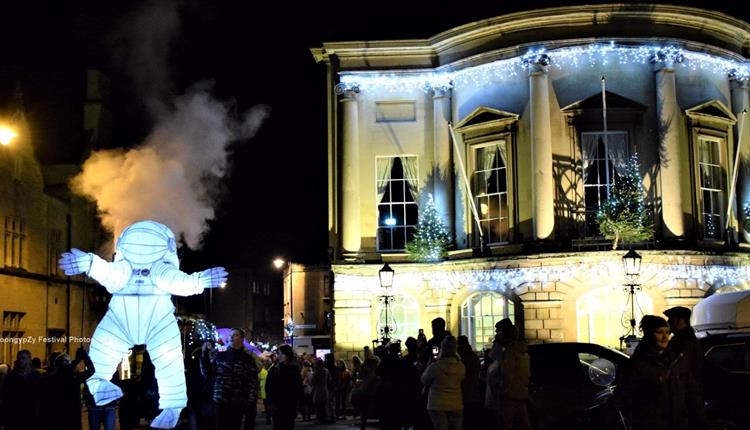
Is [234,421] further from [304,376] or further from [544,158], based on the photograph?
[544,158]

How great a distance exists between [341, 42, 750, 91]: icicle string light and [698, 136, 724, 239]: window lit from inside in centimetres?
252

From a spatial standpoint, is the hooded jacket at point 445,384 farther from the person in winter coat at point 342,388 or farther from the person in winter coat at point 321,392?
the person in winter coat at point 342,388

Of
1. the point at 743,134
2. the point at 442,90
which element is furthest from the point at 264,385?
the point at 743,134

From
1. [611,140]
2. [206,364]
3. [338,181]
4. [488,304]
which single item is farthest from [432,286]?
[206,364]

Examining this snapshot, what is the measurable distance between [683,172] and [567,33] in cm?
565

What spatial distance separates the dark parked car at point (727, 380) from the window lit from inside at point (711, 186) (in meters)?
19.3

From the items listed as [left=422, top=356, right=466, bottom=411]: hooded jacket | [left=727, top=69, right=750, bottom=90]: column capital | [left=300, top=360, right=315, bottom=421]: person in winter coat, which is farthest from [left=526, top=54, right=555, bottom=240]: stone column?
[left=422, top=356, right=466, bottom=411]: hooded jacket

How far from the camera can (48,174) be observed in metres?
47.7

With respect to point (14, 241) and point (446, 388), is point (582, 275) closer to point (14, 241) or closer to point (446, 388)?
point (446, 388)

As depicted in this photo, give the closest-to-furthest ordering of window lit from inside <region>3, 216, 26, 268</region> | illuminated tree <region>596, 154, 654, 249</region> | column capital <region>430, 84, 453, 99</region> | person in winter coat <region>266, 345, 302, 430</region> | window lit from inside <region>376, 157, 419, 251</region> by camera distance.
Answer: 1. person in winter coat <region>266, 345, 302, 430</region>
2. illuminated tree <region>596, 154, 654, 249</region>
3. column capital <region>430, 84, 453, 99</region>
4. window lit from inside <region>376, 157, 419, 251</region>
5. window lit from inside <region>3, 216, 26, 268</region>

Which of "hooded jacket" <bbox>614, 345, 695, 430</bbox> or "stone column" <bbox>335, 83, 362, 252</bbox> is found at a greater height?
"stone column" <bbox>335, 83, 362, 252</bbox>

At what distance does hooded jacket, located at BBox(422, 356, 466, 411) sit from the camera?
14859mm

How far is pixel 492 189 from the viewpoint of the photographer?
116 ft

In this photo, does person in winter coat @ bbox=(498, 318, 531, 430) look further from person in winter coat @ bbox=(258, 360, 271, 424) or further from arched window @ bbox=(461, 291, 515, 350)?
arched window @ bbox=(461, 291, 515, 350)
